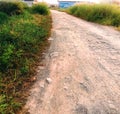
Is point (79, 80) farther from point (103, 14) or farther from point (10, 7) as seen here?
point (10, 7)

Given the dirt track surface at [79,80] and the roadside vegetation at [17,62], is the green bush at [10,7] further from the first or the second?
the dirt track surface at [79,80]

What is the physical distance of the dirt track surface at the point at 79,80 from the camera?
11.6 feet

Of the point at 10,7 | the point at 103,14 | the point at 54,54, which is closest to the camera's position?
the point at 54,54

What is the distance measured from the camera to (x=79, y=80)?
4.34 meters

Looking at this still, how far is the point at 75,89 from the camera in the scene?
13.2ft

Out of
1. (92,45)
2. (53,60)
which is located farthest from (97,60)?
(92,45)

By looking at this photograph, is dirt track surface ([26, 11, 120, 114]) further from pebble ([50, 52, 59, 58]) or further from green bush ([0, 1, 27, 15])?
green bush ([0, 1, 27, 15])

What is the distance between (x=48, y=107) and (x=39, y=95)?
0.39 m

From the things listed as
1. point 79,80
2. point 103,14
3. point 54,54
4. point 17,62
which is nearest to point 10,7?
point 103,14

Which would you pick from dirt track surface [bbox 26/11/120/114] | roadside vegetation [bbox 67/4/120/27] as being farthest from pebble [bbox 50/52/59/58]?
roadside vegetation [bbox 67/4/120/27]

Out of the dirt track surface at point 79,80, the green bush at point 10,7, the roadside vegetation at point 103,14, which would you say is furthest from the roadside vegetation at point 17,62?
the green bush at point 10,7

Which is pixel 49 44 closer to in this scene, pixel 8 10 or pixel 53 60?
pixel 53 60

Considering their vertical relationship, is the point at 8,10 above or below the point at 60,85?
below

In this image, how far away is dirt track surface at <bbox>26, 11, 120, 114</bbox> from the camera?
352cm
